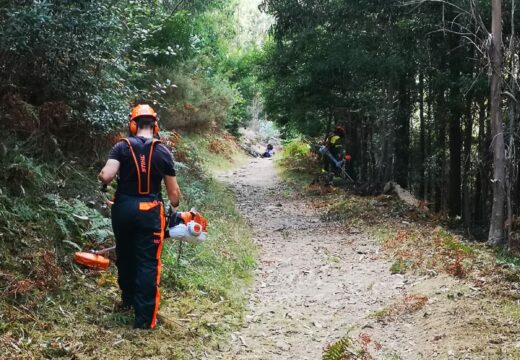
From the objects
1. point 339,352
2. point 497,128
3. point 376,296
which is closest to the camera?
point 339,352

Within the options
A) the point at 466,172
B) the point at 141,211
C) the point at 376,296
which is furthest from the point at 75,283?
the point at 466,172

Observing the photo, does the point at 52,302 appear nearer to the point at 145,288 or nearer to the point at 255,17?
the point at 145,288

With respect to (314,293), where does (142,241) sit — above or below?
above

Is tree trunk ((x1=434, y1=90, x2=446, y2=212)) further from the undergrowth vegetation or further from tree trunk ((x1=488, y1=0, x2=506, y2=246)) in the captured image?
the undergrowth vegetation

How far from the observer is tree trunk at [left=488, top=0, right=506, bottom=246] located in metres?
9.67

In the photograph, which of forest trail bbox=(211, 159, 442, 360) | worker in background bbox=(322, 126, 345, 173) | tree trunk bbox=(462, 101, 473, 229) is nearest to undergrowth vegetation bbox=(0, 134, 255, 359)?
forest trail bbox=(211, 159, 442, 360)

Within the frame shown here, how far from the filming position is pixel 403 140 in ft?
60.0

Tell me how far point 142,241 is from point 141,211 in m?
0.29

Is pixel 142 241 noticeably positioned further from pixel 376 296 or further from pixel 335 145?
pixel 335 145

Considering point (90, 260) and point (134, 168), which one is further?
point (90, 260)

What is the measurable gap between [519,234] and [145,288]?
39.5 feet

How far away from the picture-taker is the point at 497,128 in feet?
32.4

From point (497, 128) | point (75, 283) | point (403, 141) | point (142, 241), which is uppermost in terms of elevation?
point (497, 128)

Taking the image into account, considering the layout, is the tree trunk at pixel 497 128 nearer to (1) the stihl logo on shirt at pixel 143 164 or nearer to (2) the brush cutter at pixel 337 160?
(1) the stihl logo on shirt at pixel 143 164
